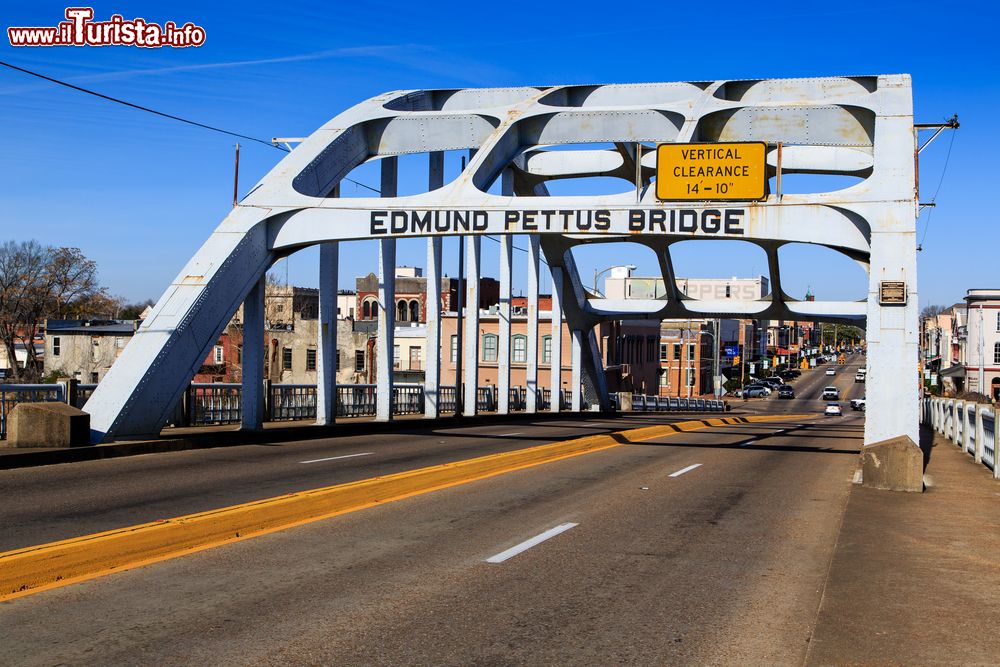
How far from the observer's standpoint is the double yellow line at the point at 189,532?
761 cm

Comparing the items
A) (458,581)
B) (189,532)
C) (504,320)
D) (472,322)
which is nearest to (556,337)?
(504,320)

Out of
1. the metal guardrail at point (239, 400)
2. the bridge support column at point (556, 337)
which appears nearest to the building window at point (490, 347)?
the bridge support column at point (556, 337)

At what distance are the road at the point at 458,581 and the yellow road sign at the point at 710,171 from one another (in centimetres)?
650

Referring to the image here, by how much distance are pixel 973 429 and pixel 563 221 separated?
33.2 feet

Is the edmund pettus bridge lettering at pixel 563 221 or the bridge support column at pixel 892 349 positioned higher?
the edmund pettus bridge lettering at pixel 563 221

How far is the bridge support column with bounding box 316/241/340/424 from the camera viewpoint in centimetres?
2612

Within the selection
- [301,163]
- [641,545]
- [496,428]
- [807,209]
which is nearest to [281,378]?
[496,428]

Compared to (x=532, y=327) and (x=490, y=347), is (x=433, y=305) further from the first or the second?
(x=490, y=347)

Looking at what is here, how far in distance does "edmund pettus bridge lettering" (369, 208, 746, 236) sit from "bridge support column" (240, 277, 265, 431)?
3257 millimetres

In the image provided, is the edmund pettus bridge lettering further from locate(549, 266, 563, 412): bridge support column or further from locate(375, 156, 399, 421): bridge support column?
locate(549, 266, 563, 412): bridge support column

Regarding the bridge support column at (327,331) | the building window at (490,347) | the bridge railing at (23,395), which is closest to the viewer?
the bridge railing at (23,395)

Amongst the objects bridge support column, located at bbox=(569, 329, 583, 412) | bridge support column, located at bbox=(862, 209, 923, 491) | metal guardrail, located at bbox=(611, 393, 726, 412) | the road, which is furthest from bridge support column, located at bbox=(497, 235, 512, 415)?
the road

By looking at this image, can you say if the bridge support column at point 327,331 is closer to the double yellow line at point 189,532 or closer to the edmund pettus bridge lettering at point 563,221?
the edmund pettus bridge lettering at point 563,221

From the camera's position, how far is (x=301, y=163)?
2302 cm
